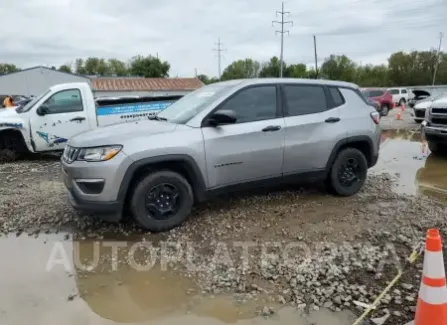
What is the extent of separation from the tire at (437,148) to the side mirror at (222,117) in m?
6.96

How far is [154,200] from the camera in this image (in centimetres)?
454

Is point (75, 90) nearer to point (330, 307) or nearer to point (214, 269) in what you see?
point (214, 269)

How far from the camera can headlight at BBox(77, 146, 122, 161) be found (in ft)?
14.1

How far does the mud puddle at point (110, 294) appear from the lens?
10.3 ft

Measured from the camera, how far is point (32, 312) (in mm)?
3246

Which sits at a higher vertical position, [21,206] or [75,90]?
[75,90]

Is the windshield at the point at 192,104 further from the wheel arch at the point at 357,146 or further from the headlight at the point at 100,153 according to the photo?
the wheel arch at the point at 357,146

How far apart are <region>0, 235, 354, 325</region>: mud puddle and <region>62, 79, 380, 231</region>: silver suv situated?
0.56 m

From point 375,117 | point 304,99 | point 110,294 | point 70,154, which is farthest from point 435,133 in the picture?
point 110,294

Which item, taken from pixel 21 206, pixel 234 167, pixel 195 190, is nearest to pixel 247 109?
pixel 234 167

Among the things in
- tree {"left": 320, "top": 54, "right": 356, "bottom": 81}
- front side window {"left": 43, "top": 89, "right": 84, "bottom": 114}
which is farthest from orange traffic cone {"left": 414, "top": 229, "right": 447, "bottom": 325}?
tree {"left": 320, "top": 54, "right": 356, "bottom": 81}

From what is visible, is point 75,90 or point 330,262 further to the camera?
point 75,90

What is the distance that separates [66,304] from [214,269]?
4.34ft

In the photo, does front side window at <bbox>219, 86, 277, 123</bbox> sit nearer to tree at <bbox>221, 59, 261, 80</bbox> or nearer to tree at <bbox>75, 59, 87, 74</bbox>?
tree at <bbox>221, 59, 261, 80</bbox>
